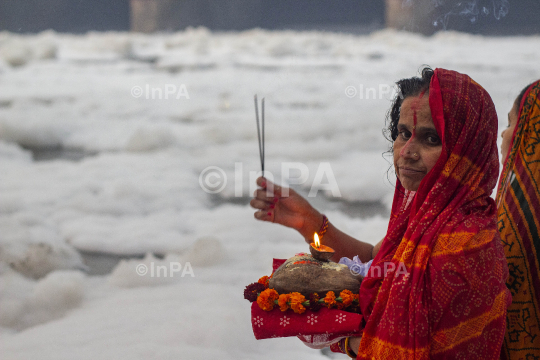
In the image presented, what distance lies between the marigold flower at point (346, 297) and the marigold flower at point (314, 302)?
0.07 meters

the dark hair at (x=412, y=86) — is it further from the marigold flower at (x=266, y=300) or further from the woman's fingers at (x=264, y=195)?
the marigold flower at (x=266, y=300)

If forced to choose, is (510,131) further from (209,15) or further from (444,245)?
(209,15)

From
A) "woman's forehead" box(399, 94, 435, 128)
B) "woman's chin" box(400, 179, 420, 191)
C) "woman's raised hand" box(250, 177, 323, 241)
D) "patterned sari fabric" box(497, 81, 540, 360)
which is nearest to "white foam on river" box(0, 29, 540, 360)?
"woman's raised hand" box(250, 177, 323, 241)

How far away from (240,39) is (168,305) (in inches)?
80.2

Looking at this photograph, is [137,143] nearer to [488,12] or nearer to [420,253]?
[488,12]

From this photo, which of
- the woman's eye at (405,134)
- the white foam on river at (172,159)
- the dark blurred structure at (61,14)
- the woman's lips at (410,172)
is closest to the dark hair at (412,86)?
the woman's eye at (405,134)

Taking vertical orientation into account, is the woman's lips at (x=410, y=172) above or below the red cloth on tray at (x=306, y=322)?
above

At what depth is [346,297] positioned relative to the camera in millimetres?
1299

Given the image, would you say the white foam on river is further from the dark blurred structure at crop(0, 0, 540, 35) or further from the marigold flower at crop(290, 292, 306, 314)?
Result: the marigold flower at crop(290, 292, 306, 314)

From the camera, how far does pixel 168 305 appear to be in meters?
3.04

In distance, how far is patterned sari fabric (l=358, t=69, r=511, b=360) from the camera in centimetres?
120

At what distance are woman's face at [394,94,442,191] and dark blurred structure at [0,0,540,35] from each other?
209cm

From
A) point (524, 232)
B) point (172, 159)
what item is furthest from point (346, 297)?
point (172, 159)

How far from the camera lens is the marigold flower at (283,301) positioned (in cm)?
128
